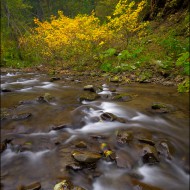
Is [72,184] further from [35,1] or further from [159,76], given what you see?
[35,1]

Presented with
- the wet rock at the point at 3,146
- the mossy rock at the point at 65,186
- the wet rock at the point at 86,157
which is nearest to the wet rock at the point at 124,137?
the wet rock at the point at 86,157

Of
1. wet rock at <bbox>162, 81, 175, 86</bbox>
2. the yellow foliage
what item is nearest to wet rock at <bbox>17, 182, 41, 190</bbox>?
wet rock at <bbox>162, 81, 175, 86</bbox>

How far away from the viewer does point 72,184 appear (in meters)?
2.70

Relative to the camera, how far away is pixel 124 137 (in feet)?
12.1

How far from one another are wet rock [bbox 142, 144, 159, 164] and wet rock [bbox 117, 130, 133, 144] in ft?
1.38

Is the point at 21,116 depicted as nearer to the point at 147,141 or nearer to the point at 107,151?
the point at 107,151

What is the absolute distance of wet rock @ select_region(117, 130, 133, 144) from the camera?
362 centimetres

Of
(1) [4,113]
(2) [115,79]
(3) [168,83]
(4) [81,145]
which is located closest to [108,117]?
(4) [81,145]

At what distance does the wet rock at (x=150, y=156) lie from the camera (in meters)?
3.11

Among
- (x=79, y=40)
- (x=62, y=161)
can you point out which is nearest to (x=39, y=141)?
(x=62, y=161)

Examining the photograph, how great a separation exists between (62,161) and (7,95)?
4.68 meters

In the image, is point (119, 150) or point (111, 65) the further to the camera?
point (111, 65)

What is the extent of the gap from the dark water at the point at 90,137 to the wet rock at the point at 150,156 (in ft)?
0.21

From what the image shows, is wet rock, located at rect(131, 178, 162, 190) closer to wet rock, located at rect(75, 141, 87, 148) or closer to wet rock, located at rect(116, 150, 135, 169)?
wet rock, located at rect(116, 150, 135, 169)
